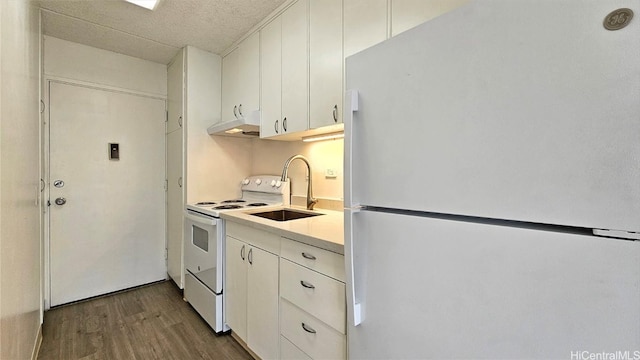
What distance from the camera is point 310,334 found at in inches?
50.7

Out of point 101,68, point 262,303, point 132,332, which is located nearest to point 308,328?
point 262,303

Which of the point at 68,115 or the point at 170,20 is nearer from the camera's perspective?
the point at 170,20

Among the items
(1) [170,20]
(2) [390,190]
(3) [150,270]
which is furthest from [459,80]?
(3) [150,270]

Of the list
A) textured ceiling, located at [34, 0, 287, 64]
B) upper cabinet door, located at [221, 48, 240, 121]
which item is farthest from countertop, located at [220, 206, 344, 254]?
textured ceiling, located at [34, 0, 287, 64]

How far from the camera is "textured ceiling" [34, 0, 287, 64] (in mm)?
1944

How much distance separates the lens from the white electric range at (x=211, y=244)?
1.98 metres

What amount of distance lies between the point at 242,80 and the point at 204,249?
1.48m

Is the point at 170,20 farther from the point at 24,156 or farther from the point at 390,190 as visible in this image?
the point at 390,190

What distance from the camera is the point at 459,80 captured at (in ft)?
2.18

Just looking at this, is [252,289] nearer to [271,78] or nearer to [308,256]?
[308,256]

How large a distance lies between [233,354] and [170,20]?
99.8 inches

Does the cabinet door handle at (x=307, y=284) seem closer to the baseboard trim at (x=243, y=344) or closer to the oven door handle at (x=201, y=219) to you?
the baseboard trim at (x=243, y=344)

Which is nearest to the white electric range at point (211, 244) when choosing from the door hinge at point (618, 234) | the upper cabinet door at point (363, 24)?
the upper cabinet door at point (363, 24)

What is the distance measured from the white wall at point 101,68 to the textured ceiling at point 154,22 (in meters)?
0.08
